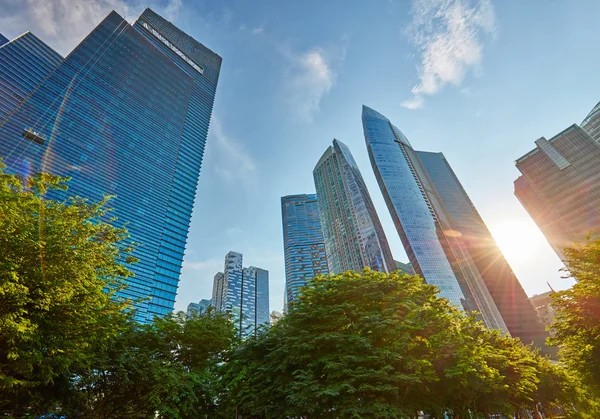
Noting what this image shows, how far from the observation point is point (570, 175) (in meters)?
124

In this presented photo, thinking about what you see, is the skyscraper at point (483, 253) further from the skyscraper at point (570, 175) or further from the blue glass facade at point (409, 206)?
the skyscraper at point (570, 175)

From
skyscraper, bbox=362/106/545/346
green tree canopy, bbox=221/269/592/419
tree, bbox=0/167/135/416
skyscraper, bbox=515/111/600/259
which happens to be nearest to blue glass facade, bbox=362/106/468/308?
skyscraper, bbox=362/106/545/346

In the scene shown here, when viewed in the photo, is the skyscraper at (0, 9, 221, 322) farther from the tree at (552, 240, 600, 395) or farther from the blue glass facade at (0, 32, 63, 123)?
the tree at (552, 240, 600, 395)

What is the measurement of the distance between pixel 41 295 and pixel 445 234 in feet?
551

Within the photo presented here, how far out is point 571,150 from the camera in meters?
125

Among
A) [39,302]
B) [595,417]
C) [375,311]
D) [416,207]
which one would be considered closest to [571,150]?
[416,207]

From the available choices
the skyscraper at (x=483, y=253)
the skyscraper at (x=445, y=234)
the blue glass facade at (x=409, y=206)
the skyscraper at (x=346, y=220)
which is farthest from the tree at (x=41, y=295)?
the skyscraper at (x=483, y=253)

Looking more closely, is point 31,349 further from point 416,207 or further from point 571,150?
point 571,150

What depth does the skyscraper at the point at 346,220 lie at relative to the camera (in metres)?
127

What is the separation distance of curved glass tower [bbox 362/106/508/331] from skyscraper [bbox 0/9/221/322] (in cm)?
9960

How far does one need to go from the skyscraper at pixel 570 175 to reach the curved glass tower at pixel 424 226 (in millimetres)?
42126

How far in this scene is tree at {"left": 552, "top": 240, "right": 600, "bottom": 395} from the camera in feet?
51.1

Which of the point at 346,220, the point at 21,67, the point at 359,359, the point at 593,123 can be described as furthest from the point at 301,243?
the point at 359,359

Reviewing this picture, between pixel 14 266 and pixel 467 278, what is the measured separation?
560 feet
